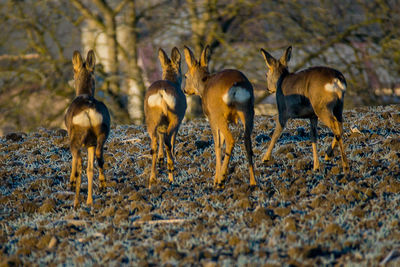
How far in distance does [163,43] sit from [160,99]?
11644mm

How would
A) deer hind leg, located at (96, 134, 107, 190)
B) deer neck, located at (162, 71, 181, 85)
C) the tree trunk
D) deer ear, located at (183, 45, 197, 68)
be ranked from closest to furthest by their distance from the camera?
deer hind leg, located at (96, 134, 107, 190) → deer ear, located at (183, 45, 197, 68) → deer neck, located at (162, 71, 181, 85) → the tree trunk

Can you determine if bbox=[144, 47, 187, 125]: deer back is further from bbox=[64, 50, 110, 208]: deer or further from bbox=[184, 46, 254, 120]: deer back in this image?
bbox=[64, 50, 110, 208]: deer

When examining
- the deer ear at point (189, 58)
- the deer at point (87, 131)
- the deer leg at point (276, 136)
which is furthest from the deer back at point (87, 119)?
the deer leg at point (276, 136)

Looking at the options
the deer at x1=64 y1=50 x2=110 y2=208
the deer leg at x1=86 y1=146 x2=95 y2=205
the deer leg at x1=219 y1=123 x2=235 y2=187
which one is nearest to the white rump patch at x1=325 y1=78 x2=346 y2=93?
the deer leg at x1=219 y1=123 x2=235 y2=187

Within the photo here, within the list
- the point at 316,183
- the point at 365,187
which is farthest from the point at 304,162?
the point at 365,187

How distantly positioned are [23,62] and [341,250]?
17.2m

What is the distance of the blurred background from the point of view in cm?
1923

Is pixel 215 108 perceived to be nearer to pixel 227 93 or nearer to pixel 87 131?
pixel 227 93

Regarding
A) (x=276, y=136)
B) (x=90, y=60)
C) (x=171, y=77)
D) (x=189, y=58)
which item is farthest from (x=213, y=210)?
(x=171, y=77)

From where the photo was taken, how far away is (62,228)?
6945mm

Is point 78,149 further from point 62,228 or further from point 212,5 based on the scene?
point 212,5

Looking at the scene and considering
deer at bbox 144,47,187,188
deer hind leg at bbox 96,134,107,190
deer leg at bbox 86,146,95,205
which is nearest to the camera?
deer leg at bbox 86,146,95,205

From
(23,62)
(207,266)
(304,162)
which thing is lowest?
(207,266)

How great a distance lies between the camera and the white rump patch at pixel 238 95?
27.2ft
